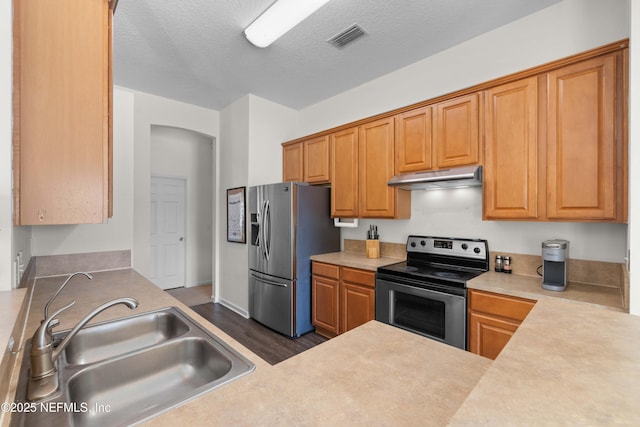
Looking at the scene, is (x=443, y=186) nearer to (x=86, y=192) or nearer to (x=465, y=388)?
(x=465, y=388)

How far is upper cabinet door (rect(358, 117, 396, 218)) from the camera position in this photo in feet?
9.21

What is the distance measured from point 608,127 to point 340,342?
2.01 metres

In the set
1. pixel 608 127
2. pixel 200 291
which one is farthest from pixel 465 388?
pixel 200 291

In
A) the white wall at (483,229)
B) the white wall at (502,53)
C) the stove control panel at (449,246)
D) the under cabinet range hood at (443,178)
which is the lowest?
the stove control panel at (449,246)

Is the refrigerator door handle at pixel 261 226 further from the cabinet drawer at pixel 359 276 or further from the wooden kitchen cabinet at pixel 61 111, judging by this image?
the wooden kitchen cabinet at pixel 61 111

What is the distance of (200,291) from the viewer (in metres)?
4.88

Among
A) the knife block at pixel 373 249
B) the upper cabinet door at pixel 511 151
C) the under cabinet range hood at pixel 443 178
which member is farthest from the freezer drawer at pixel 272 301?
the upper cabinet door at pixel 511 151

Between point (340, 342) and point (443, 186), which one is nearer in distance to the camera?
point (340, 342)

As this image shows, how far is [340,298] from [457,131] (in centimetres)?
189

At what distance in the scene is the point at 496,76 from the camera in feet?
7.93

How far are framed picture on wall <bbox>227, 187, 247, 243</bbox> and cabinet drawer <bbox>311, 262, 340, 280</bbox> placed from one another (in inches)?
44.6

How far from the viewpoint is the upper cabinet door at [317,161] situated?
11.1ft

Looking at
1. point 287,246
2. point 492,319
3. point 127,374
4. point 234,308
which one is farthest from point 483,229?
point 234,308

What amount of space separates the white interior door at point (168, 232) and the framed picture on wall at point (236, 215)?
5.29 feet
